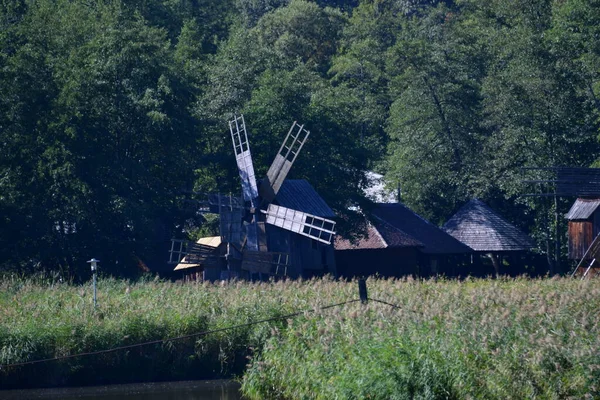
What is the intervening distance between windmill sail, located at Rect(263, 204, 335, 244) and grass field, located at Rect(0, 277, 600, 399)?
7.15 meters

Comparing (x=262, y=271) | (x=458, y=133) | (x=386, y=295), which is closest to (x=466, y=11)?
(x=458, y=133)

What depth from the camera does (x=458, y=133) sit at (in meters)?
44.8

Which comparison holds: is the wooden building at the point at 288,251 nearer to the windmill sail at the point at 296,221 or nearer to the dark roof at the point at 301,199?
the dark roof at the point at 301,199

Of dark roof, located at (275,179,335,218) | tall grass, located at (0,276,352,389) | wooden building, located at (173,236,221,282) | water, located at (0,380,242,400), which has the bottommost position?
water, located at (0,380,242,400)

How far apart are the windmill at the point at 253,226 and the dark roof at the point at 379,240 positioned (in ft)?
26.3

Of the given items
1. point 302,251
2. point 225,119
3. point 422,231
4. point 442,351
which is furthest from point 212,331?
point 422,231

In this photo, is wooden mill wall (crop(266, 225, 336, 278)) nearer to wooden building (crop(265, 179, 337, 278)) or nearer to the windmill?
wooden building (crop(265, 179, 337, 278))

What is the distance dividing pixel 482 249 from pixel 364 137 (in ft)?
44.2

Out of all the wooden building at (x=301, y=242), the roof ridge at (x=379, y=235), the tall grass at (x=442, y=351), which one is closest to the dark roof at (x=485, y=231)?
the roof ridge at (x=379, y=235)

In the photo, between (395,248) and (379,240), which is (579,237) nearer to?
(395,248)

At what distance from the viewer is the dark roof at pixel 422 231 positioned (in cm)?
4128

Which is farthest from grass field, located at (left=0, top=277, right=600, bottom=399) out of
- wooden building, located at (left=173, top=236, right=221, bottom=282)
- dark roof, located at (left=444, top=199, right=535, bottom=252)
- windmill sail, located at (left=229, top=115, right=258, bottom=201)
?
dark roof, located at (left=444, top=199, right=535, bottom=252)

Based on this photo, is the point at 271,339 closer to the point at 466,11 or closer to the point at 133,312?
the point at 133,312

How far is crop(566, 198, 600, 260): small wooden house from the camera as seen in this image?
1480 inches
